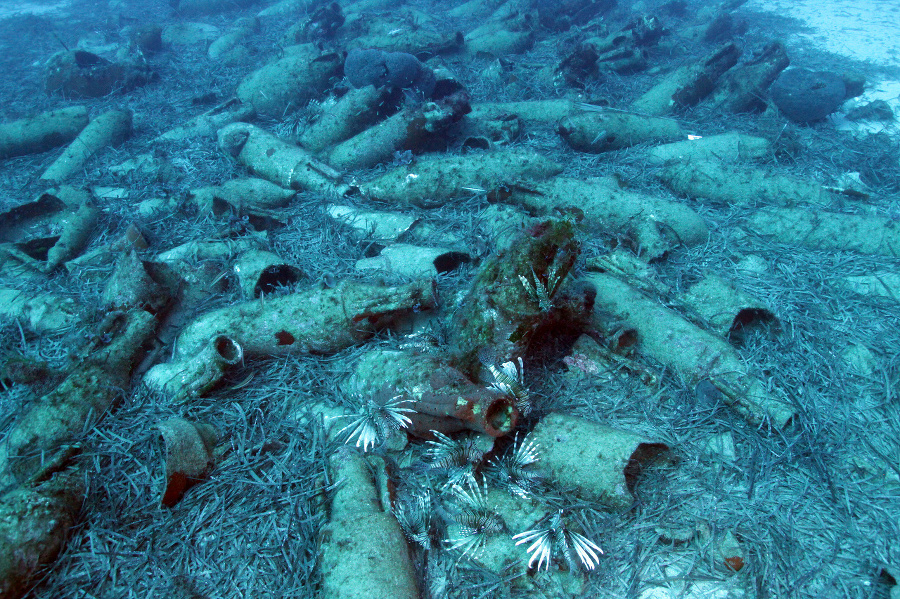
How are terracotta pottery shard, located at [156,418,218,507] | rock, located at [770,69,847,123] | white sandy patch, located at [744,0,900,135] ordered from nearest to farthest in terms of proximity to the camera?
terracotta pottery shard, located at [156,418,218,507] < rock, located at [770,69,847,123] < white sandy patch, located at [744,0,900,135]

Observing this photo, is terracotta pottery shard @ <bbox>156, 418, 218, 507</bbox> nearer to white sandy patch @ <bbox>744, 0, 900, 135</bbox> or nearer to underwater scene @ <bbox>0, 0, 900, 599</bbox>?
underwater scene @ <bbox>0, 0, 900, 599</bbox>

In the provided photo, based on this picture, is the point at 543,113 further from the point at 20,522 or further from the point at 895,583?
the point at 20,522

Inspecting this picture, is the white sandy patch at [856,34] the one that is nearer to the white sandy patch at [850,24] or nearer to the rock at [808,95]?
the white sandy patch at [850,24]

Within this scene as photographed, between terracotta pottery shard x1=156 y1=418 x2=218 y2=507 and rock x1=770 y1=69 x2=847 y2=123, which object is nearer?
terracotta pottery shard x1=156 y1=418 x2=218 y2=507

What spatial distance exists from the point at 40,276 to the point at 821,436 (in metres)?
5.68

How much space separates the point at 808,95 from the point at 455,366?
20.7 feet

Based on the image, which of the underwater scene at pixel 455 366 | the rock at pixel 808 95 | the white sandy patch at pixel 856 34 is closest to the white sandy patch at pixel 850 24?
the white sandy patch at pixel 856 34

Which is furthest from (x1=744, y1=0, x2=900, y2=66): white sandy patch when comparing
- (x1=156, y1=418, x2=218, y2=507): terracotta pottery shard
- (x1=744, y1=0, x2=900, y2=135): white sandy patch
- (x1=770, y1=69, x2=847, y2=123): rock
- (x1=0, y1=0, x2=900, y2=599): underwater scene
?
(x1=156, y1=418, x2=218, y2=507): terracotta pottery shard

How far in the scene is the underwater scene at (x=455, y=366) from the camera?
2014 mm

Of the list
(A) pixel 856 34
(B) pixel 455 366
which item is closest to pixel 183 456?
(B) pixel 455 366

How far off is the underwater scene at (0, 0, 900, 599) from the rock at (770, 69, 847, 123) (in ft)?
2.01

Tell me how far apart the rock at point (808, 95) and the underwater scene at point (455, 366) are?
61 centimetres

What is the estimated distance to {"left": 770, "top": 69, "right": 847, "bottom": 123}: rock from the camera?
5652 mm

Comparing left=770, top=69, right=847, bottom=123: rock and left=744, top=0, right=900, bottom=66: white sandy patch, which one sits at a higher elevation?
left=770, top=69, right=847, bottom=123: rock
